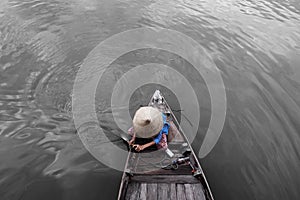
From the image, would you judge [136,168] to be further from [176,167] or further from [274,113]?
[274,113]

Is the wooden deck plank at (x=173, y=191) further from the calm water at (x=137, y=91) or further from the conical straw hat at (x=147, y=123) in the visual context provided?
the calm water at (x=137, y=91)

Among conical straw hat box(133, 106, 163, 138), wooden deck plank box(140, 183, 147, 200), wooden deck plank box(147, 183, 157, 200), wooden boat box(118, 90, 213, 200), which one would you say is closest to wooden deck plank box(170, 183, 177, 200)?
wooden boat box(118, 90, 213, 200)

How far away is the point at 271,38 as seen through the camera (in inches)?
576

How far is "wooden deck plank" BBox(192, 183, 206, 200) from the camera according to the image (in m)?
5.73

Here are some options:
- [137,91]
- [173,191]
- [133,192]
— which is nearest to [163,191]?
[173,191]

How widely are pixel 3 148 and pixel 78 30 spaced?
8.70 m

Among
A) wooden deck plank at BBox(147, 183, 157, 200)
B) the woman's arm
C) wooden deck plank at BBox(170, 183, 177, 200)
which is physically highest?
the woman's arm

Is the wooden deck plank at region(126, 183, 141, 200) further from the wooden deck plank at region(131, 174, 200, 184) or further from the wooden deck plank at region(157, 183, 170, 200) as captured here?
the wooden deck plank at region(157, 183, 170, 200)

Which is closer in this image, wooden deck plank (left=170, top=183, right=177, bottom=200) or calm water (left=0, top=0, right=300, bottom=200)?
wooden deck plank (left=170, top=183, right=177, bottom=200)

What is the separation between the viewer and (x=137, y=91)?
406 inches

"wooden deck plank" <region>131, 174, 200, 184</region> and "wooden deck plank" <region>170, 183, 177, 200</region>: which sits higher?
"wooden deck plank" <region>170, 183, 177, 200</region>

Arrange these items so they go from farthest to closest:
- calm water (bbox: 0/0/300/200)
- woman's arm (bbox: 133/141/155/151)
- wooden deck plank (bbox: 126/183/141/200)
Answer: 1. calm water (bbox: 0/0/300/200)
2. woman's arm (bbox: 133/141/155/151)
3. wooden deck plank (bbox: 126/183/141/200)

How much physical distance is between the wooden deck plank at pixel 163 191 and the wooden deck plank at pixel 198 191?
65cm

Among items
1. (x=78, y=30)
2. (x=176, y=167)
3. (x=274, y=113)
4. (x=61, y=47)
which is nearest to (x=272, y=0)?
(x=274, y=113)
